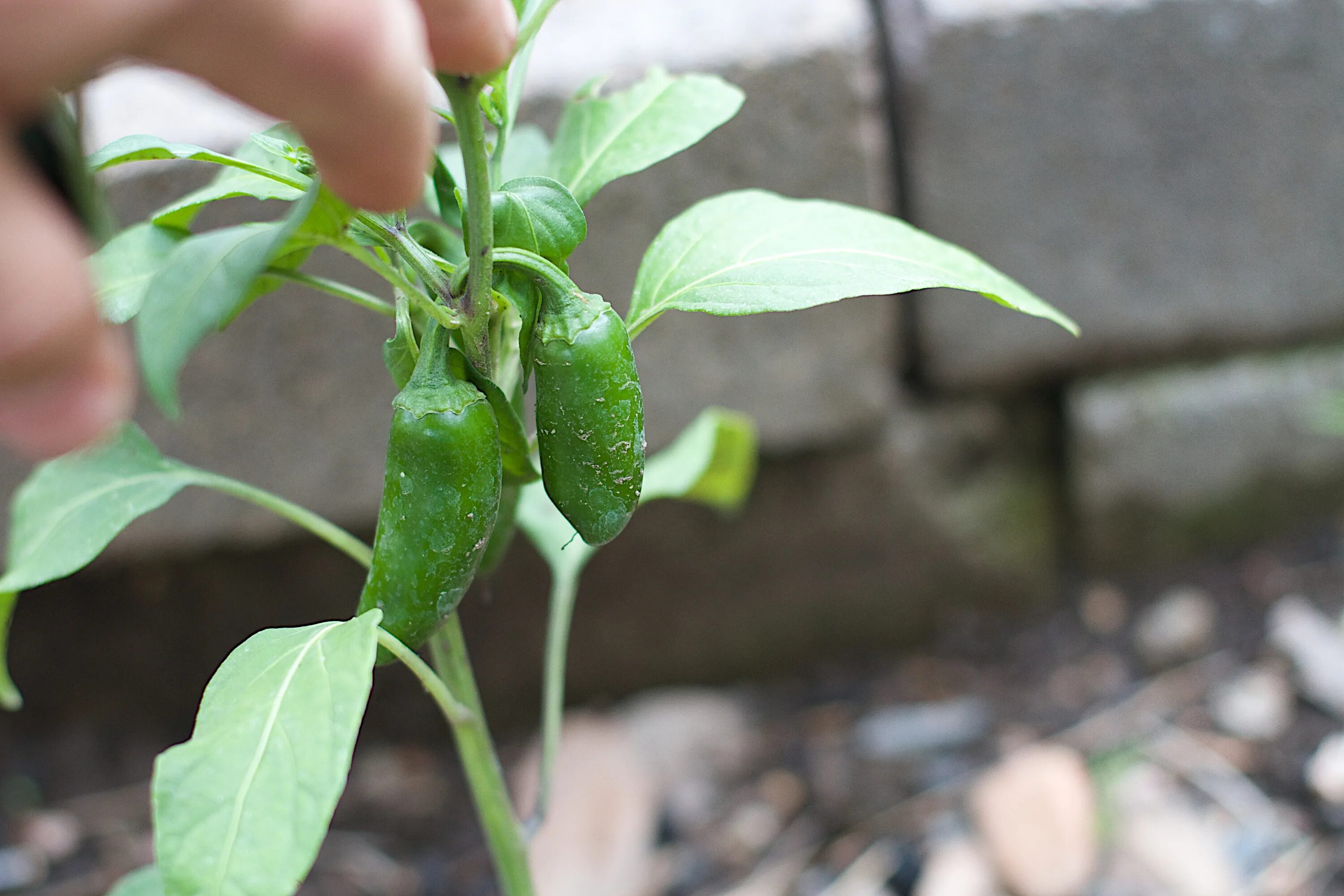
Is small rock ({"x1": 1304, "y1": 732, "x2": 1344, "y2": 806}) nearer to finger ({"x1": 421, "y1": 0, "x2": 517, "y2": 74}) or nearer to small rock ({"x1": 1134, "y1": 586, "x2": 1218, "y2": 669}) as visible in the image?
small rock ({"x1": 1134, "y1": 586, "x2": 1218, "y2": 669})

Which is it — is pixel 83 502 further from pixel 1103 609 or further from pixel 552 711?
pixel 1103 609

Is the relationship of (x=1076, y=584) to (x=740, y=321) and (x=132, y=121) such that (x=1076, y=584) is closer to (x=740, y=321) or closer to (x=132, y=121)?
(x=740, y=321)

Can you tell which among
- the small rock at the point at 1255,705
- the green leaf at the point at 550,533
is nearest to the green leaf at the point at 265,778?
the green leaf at the point at 550,533

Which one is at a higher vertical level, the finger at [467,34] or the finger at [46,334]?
the finger at [467,34]

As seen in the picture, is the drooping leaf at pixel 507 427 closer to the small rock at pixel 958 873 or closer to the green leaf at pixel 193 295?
the green leaf at pixel 193 295

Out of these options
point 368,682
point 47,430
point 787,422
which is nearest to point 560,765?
point 787,422

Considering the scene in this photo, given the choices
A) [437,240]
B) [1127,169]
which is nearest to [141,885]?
[437,240]

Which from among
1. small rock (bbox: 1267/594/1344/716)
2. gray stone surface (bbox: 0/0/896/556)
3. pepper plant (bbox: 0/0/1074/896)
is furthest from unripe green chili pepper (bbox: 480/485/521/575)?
small rock (bbox: 1267/594/1344/716)
